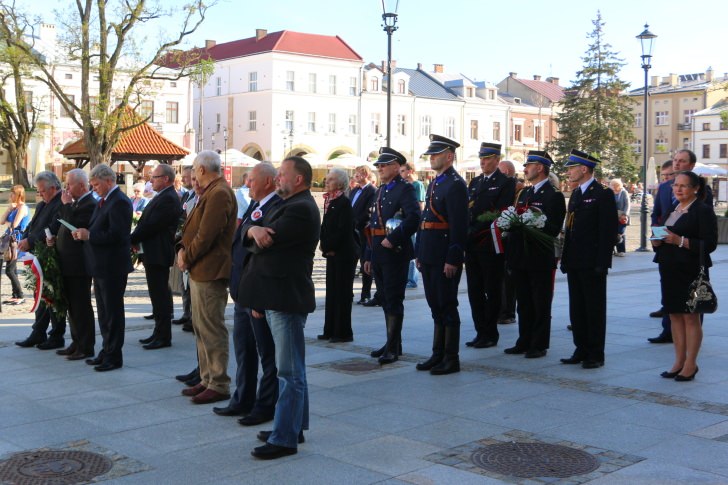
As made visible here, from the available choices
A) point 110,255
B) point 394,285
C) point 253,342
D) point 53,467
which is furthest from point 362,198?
point 53,467

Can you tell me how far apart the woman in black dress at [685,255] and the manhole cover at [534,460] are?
256 cm

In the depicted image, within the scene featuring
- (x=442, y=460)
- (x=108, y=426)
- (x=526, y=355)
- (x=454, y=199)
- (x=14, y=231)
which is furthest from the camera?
(x=14, y=231)

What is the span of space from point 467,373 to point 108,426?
338 cm

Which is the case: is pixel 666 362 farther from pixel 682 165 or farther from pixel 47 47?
pixel 47 47

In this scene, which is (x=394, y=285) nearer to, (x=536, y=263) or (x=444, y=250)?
(x=444, y=250)

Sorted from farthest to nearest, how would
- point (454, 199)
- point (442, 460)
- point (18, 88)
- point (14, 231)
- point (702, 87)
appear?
point (702, 87), point (18, 88), point (14, 231), point (454, 199), point (442, 460)

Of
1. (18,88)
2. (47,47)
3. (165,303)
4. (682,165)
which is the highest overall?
(47,47)

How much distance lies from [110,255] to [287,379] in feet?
11.6

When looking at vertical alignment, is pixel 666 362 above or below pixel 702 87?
below

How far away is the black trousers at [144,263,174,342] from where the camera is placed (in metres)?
9.83

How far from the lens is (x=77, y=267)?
927 cm

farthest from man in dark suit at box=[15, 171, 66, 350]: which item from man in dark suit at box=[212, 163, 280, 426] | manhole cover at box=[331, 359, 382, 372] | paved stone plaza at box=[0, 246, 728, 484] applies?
man in dark suit at box=[212, 163, 280, 426]

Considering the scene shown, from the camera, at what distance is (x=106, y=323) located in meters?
8.84

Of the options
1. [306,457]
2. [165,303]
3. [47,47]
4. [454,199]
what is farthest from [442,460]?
[47,47]
